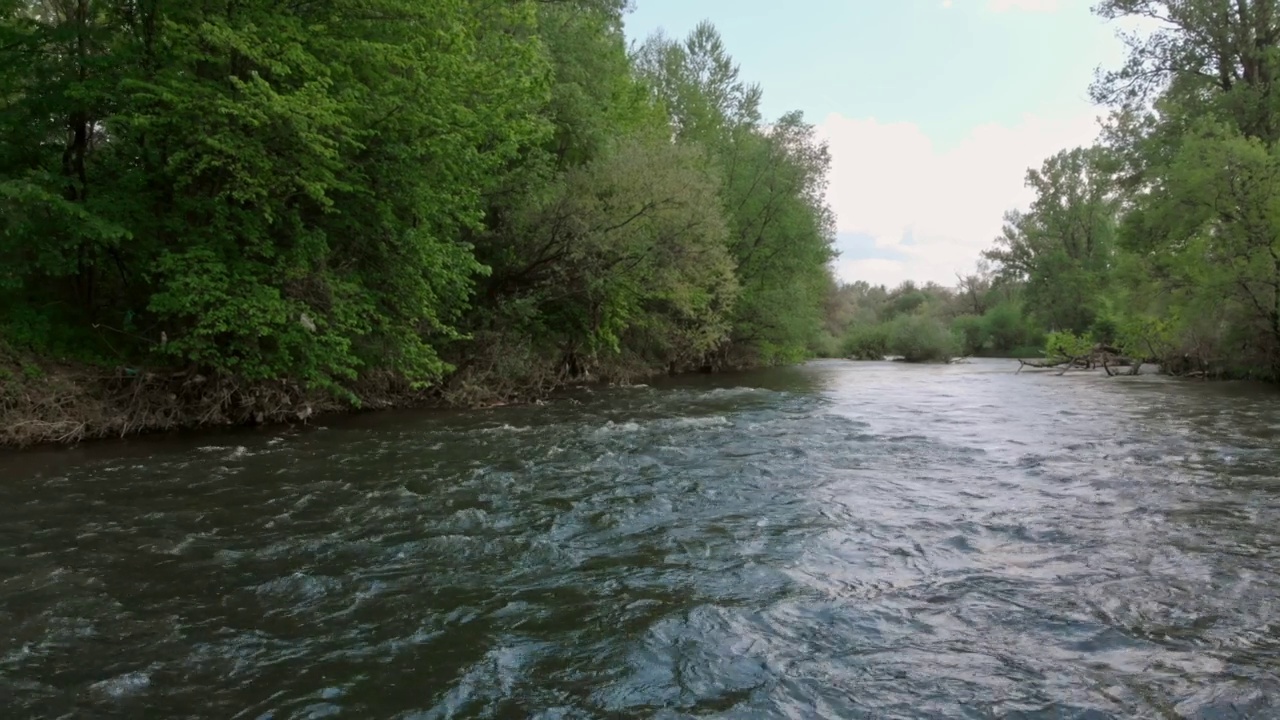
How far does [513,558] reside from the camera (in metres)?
6.74

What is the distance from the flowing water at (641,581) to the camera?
14.1 ft

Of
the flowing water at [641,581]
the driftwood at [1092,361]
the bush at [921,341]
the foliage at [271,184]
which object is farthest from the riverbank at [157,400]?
the bush at [921,341]

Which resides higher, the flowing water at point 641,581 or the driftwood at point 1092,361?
the driftwood at point 1092,361

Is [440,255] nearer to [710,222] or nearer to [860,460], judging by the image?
[860,460]

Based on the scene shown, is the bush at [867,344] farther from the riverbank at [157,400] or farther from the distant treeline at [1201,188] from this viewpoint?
the riverbank at [157,400]

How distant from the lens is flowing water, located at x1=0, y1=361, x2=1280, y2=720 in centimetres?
430

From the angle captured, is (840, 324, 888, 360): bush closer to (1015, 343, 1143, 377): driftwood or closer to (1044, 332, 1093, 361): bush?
(1015, 343, 1143, 377): driftwood

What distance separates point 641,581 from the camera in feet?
20.2

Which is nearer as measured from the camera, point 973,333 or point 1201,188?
point 1201,188

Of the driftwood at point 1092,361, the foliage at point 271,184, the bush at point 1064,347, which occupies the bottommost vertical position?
the driftwood at point 1092,361

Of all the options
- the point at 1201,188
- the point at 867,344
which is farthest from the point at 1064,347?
the point at 867,344

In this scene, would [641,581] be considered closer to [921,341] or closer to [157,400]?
[157,400]

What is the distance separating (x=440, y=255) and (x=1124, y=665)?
13.3 metres

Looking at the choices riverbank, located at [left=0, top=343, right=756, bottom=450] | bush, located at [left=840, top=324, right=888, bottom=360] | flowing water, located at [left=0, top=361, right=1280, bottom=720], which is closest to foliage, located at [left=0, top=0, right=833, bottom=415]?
riverbank, located at [left=0, top=343, right=756, bottom=450]
